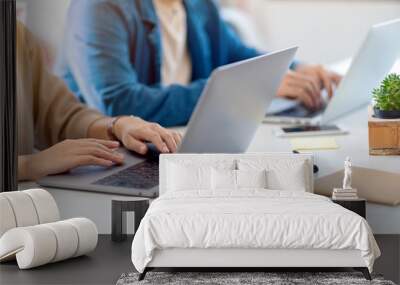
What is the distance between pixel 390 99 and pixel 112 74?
6.71 feet

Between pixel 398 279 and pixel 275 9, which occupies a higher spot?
pixel 275 9

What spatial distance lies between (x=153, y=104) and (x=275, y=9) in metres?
1.15

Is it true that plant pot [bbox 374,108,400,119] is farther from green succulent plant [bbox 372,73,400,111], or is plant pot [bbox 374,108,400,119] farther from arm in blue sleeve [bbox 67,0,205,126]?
arm in blue sleeve [bbox 67,0,205,126]

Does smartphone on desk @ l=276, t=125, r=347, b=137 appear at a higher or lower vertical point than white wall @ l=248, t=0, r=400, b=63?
lower

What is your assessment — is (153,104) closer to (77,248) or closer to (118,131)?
(118,131)

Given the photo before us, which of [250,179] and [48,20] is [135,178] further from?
[48,20]

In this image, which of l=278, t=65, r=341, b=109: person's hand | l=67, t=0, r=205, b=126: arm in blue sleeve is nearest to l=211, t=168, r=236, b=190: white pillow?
l=67, t=0, r=205, b=126: arm in blue sleeve

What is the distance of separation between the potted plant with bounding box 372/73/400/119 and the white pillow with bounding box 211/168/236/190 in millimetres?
1311

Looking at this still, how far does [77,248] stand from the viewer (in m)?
5.23

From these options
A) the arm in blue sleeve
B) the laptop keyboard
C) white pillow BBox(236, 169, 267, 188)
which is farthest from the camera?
the arm in blue sleeve

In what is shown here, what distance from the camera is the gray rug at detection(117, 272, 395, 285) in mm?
4594

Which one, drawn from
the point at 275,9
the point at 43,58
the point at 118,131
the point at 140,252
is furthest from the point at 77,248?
the point at 275,9

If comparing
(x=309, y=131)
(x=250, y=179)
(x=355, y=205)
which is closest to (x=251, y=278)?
(x=250, y=179)

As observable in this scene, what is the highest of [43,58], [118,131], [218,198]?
[43,58]
